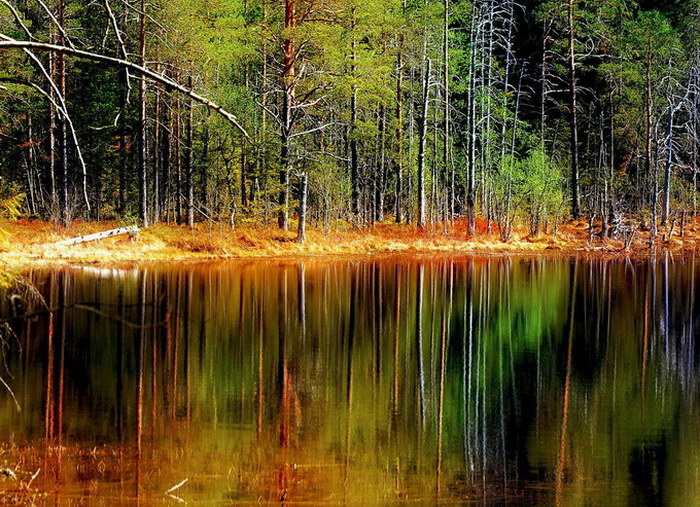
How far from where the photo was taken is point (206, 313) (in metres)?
17.3

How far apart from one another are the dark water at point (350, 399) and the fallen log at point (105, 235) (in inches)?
283

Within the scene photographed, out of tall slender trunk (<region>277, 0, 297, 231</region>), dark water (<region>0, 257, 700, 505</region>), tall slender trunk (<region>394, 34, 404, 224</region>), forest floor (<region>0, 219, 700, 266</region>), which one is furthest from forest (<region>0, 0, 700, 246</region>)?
dark water (<region>0, 257, 700, 505</region>)

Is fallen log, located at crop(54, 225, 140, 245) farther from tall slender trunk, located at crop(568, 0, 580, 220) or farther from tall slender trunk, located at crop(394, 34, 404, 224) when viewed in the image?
tall slender trunk, located at crop(568, 0, 580, 220)

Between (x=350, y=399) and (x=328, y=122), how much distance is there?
114 feet

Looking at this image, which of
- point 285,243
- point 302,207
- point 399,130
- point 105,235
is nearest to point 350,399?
point 105,235

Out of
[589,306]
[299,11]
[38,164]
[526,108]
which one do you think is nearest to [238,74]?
[38,164]

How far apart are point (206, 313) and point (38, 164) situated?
32.3 meters

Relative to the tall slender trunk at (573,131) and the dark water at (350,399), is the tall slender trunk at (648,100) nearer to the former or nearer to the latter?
the tall slender trunk at (573,131)

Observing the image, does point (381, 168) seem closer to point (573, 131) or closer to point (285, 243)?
point (285, 243)

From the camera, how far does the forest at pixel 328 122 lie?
33.2m

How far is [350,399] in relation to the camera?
10.8 m

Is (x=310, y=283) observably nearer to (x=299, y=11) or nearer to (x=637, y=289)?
(x=637, y=289)

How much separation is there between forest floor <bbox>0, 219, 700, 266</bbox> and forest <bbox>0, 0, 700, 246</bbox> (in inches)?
31.8

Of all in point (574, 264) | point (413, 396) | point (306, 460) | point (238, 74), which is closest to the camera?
point (306, 460)
